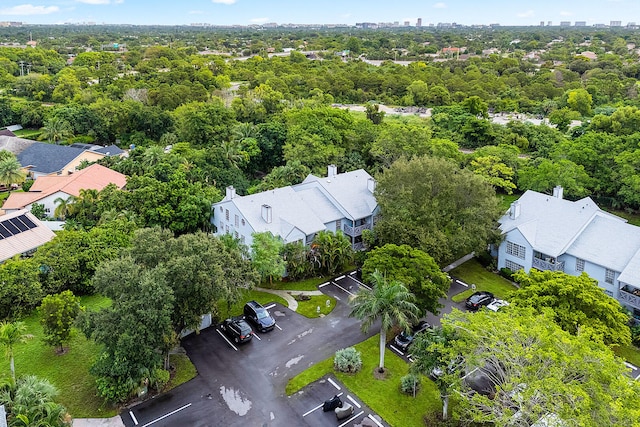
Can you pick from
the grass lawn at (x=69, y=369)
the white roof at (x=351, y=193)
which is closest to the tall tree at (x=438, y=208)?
the white roof at (x=351, y=193)

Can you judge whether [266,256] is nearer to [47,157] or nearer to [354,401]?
[354,401]

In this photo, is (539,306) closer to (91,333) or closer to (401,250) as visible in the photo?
(401,250)

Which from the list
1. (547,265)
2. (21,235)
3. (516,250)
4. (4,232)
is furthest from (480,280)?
(4,232)

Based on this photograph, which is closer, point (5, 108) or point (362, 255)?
point (362, 255)

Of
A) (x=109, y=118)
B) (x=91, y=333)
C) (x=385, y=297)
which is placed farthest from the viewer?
(x=109, y=118)

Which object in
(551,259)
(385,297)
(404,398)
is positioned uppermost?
(385,297)

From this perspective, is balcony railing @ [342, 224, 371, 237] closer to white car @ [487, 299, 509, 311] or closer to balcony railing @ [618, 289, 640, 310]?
white car @ [487, 299, 509, 311]

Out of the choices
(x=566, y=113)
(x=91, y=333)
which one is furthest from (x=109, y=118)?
(x=566, y=113)
